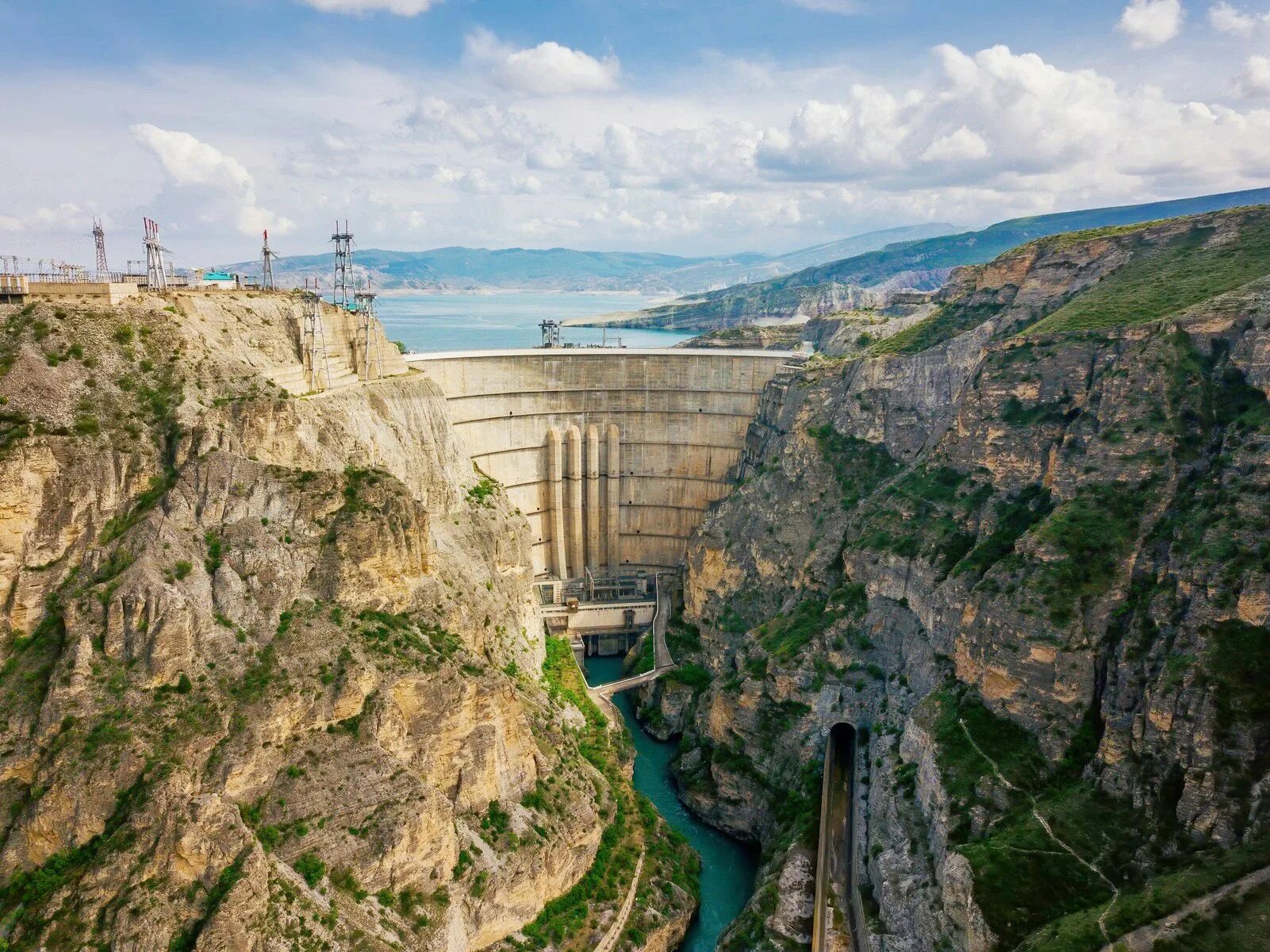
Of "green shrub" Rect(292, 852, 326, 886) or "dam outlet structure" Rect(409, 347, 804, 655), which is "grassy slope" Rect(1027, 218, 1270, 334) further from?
"green shrub" Rect(292, 852, 326, 886)

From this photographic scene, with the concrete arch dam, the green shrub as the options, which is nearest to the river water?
the concrete arch dam

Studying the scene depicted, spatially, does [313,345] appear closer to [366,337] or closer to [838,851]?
[366,337]

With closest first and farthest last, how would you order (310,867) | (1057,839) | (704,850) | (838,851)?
(310,867) < (1057,839) < (838,851) < (704,850)

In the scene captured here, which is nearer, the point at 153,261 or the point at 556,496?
the point at 153,261

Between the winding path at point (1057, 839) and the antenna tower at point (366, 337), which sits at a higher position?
the antenna tower at point (366, 337)

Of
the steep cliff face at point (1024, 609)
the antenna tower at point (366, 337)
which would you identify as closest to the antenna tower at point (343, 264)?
the antenna tower at point (366, 337)

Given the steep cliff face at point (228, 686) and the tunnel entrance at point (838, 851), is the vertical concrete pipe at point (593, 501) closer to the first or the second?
the tunnel entrance at point (838, 851)

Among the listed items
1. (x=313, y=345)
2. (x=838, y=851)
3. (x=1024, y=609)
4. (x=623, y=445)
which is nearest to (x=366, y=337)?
(x=313, y=345)
